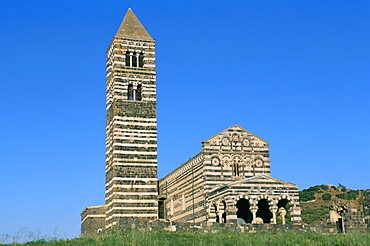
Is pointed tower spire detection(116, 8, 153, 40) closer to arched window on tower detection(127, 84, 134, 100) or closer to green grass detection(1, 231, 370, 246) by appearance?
arched window on tower detection(127, 84, 134, 100)

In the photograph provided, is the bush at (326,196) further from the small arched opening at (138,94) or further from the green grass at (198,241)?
the green grass at (198,241)

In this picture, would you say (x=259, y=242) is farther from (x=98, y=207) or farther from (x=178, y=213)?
(x=178, y=213)

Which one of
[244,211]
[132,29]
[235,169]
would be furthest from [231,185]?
[132,29]

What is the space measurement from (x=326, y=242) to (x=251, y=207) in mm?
14489

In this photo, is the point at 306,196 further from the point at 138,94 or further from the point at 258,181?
the point at 138,94

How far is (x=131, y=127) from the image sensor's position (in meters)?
36.8

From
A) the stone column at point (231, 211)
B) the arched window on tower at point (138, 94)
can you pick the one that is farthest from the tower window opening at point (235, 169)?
the arched window on tower at point (138, 94)

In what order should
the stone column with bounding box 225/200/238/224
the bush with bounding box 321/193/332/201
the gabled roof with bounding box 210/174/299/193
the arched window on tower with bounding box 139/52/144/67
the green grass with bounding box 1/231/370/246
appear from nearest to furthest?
the green grass with bounding box 1/231/370/246 → the stone column with bounding box 225/200/238/224 → the gabled roof with bounding box 210/174/299/193 → the arched window on tower with bounding box 139/52/144/67 → the bush with bounding box 321/193/332/201

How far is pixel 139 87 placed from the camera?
38344 mm

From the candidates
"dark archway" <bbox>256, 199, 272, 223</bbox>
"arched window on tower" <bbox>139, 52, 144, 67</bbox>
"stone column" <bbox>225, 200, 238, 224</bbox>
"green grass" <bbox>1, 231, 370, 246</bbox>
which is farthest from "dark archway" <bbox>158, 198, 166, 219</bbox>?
"green grass" <bbox>1, 231, 370, 246</bbox>

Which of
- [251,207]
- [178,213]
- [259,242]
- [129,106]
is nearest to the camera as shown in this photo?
[259,242]

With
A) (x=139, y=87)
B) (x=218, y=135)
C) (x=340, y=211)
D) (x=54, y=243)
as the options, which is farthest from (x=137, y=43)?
(x=54, y=243)

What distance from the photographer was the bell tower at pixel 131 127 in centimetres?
3528

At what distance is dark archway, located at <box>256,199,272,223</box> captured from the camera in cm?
3791
